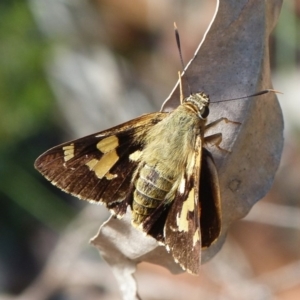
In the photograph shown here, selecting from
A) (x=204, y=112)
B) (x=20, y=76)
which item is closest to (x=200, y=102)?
(x=204, y=112)

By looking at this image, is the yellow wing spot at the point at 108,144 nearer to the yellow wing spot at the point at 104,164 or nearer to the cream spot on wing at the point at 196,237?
the yellow wing spot at the point at 104,164

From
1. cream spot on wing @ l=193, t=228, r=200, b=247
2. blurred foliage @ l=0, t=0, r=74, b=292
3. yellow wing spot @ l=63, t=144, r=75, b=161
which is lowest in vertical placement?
blurred foliage @ l=0, t=0, r=74, b=292

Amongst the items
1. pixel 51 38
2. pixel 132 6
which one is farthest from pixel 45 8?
pixel 132 6

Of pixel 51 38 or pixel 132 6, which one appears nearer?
pixel 51 38

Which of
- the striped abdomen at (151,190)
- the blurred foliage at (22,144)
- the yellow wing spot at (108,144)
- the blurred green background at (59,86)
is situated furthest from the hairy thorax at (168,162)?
the blurred foliage at (22,144)

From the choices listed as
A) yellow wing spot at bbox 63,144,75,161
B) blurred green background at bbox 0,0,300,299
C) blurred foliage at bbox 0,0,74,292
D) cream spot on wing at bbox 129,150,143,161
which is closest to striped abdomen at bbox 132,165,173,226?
cream spot on wing at bbox 129,150,143,161

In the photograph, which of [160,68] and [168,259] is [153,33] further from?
[168,259]

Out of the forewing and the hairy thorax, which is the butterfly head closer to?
the hairy thorax
